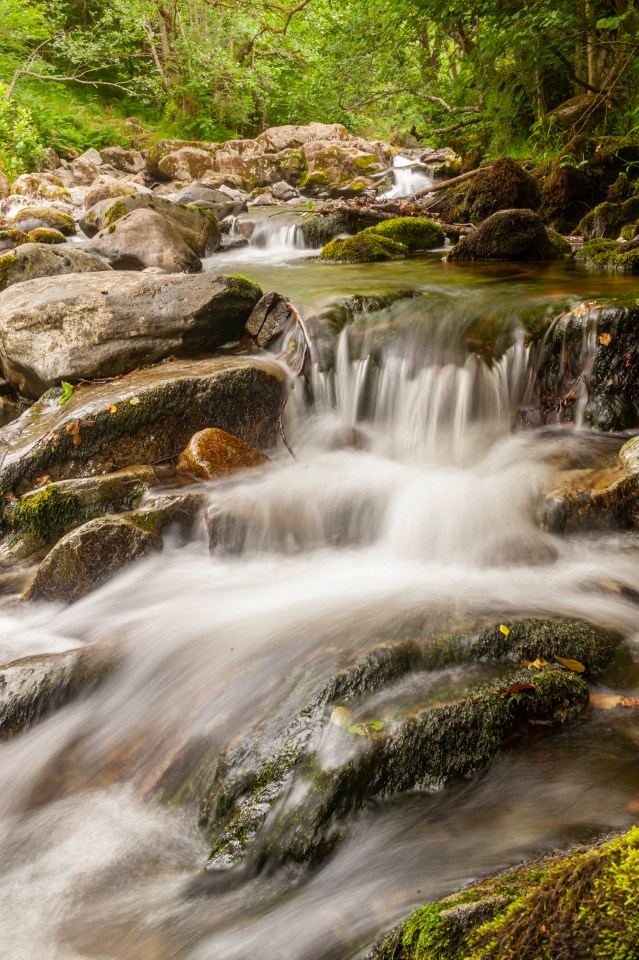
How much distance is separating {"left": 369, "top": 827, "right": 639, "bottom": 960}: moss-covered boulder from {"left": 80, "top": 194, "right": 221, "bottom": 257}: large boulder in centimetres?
1068

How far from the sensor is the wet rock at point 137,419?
4.80m

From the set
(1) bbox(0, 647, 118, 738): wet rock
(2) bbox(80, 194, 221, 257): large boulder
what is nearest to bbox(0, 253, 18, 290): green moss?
(2) bbox(80, 194, 221, 257): large boulder

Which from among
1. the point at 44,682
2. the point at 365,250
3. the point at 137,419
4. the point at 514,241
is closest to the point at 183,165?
the point at 365,250

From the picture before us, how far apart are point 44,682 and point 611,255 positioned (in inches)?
304

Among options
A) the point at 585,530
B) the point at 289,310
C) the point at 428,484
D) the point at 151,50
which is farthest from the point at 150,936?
the point at 151,50

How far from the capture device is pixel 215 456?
195 inches

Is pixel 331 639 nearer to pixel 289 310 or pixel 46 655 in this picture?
pixel 46 655

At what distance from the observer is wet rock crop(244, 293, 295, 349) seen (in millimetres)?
6258

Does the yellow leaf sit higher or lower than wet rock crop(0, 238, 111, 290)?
lower

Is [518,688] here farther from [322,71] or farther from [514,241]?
[322,71]

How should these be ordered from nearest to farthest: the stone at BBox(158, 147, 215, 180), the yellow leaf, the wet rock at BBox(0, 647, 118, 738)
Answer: the yellow leaf, the wet rock at BBox(0, 647, 118, 738), the stone at BBox(158, 147, 215, 180)

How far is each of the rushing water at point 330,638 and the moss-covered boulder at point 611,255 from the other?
1.08 m

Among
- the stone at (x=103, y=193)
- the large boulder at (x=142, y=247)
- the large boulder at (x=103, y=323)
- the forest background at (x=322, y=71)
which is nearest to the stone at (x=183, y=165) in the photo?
the forest background at (x=322, y=71)

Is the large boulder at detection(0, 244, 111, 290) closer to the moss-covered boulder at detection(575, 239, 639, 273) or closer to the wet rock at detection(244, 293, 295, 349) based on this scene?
the wet rock at detection(244, 293, 295, 349)
